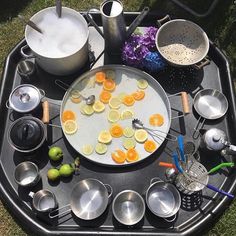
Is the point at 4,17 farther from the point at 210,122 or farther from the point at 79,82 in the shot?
the point at 210,122

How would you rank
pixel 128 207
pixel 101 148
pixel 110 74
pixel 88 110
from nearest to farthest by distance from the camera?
1. pixel 128 207
2. pixel 101 148
3. pixel 88 110
4. pixel 110 74

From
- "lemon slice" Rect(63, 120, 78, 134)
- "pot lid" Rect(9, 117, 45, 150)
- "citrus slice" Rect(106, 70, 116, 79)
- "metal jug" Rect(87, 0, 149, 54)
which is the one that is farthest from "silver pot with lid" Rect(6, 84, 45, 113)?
"metal jug" Rect(87, 0, 149, 54)

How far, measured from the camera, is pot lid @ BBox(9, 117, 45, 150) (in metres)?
2.29

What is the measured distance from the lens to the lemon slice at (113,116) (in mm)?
2449

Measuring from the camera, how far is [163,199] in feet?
7.45

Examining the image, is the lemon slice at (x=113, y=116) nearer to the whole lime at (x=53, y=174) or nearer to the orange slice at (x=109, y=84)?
the orange slice at (x=109, y=84)

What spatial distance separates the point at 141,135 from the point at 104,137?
24 centimetres

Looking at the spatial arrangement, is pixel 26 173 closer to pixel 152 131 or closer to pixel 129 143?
pixel 129 143

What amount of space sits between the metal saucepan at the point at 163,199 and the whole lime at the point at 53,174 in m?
0.56

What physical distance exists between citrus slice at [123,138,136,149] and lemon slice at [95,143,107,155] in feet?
0.42

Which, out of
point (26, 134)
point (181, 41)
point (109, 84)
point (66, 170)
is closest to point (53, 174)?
point (66, 170)

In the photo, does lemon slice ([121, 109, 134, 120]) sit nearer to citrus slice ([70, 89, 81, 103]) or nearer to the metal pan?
the metal pan

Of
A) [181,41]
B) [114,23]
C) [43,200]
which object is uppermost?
[114,23]

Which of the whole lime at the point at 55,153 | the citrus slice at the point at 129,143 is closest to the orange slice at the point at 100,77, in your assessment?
the citrus slice at the point at 129,143
